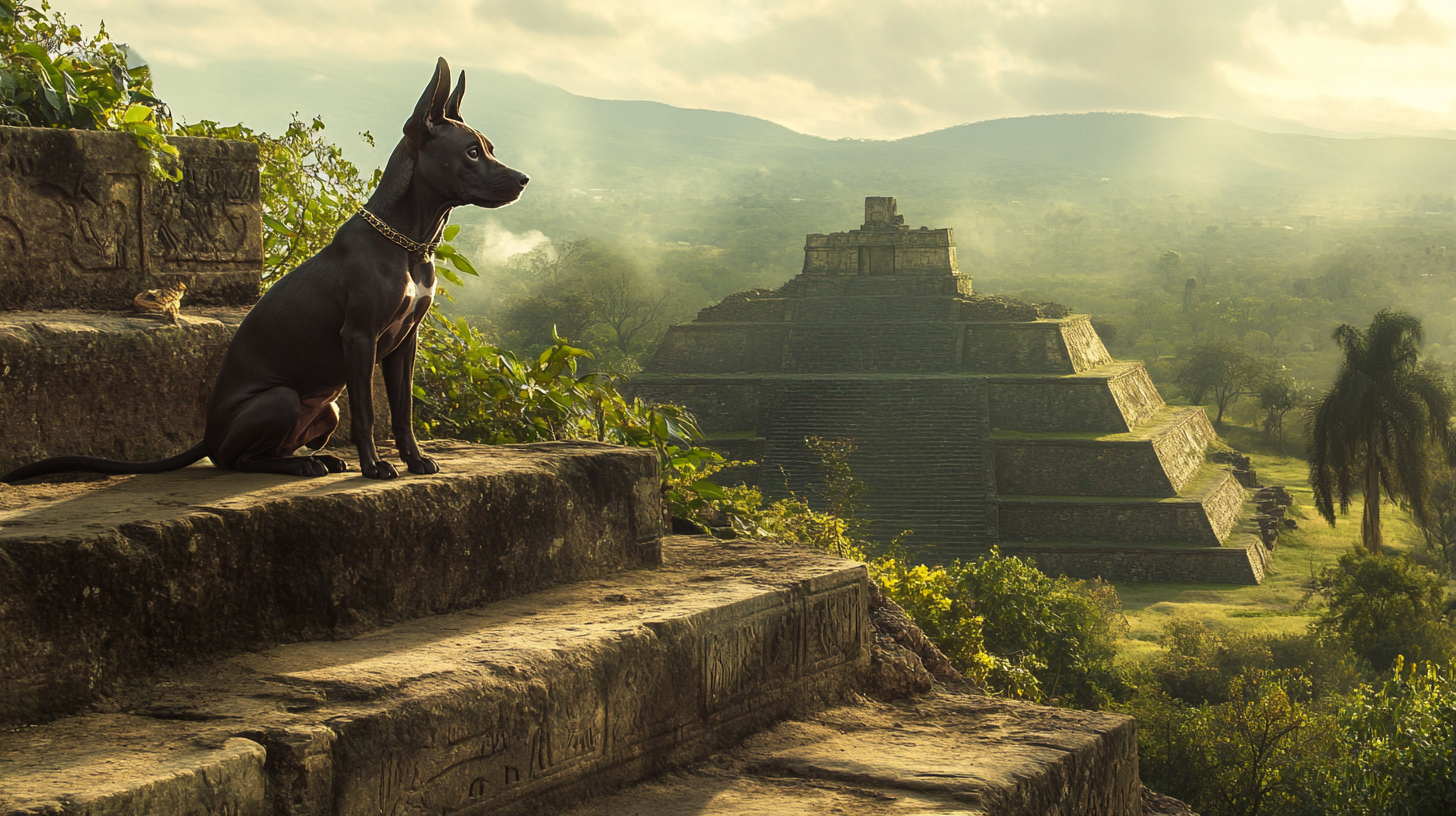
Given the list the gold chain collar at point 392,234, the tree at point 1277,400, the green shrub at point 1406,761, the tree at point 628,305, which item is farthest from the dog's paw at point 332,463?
the tree at point 628,305

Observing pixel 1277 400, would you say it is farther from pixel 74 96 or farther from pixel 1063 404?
pixel 74 96

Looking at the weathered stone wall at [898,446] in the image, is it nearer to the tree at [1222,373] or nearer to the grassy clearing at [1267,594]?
the grassy clearing at [1267,594]

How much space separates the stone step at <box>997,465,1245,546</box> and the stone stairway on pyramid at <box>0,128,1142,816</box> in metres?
20.3

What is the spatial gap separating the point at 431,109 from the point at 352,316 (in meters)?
0.53

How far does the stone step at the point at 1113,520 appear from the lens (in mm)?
22906

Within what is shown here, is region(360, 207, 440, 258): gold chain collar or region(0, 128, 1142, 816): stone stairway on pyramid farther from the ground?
region(360, 207, 440, 258): gold chain collar

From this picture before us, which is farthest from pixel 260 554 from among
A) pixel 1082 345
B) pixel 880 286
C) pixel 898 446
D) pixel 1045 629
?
pixel 880 286

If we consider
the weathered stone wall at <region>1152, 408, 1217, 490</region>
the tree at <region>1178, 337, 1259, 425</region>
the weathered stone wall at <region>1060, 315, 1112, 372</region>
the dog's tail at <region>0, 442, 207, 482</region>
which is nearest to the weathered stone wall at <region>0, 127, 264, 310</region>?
the dog's tail at <region>0, 442, 207, 482</region>

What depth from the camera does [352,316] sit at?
288 centimetres

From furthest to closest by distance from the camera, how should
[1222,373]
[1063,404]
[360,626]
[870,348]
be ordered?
[1222,373]
[870,348]
[1063,404]
[360,626]

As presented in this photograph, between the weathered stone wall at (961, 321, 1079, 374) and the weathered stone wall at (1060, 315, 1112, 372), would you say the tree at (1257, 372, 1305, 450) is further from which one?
the weathered stone wall at (961, 321, 1079, 374)

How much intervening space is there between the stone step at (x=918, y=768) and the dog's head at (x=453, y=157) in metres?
1.43

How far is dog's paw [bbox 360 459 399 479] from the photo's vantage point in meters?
2.86

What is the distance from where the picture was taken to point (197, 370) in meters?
3.27
